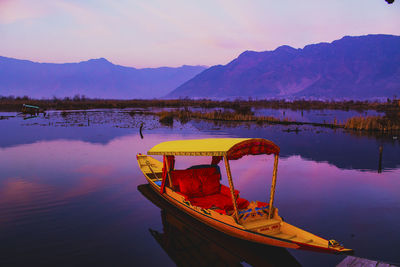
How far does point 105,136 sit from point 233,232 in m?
32.5

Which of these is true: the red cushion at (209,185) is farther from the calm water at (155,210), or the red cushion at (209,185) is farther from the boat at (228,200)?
the calm water at (155,210)

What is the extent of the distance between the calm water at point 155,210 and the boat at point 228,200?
2.91 feet

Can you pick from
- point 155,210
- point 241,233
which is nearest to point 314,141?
point 155,210

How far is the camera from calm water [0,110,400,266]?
1053 cm

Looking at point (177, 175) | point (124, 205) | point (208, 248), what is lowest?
point (208, 248)

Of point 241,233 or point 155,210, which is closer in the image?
point 241,233

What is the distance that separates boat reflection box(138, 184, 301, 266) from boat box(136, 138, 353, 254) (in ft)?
1.36

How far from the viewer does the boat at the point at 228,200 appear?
9.55 metres

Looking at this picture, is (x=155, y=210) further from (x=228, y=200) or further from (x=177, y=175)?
(x=228, y=200)

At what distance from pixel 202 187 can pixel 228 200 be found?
144 cm

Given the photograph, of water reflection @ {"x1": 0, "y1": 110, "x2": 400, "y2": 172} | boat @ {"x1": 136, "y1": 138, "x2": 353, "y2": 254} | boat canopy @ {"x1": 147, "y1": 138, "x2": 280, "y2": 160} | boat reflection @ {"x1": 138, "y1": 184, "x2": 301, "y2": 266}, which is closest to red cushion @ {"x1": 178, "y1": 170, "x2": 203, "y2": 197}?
boat @ {"x1": 136, "y1": 138, "x2": 353, "y2": 254}

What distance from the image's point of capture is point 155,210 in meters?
14.7

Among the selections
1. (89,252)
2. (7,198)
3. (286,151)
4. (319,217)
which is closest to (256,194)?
(319,217)

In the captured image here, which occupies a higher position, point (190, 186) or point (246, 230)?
point (190, 186)
